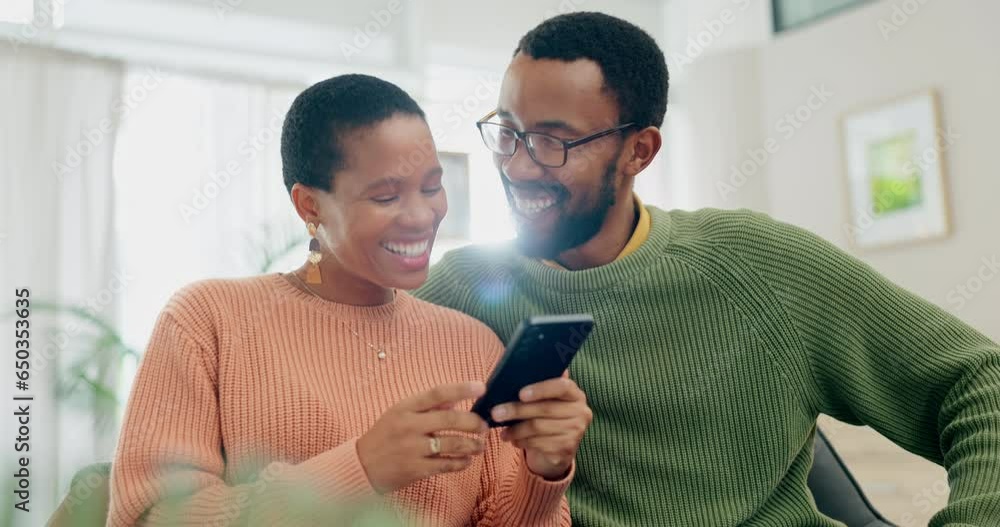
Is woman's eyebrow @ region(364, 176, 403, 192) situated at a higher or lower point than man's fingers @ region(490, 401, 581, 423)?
higher

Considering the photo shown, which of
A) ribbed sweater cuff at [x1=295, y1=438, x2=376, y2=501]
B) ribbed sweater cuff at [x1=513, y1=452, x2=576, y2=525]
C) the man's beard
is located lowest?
ribbed sweater cuff at [x1=513, y1=452, x2=576, y2=525]

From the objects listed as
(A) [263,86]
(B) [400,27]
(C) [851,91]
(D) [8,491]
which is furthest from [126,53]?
(D) [8,491]

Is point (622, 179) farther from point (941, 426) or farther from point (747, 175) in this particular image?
point (747, 175)

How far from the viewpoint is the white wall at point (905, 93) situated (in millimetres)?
4344

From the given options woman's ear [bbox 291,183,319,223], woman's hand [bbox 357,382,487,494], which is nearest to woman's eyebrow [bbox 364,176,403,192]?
woman's ear [bbox 291,183,319,223]

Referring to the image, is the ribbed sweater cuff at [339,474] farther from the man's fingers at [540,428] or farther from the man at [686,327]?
the man at [686,327]

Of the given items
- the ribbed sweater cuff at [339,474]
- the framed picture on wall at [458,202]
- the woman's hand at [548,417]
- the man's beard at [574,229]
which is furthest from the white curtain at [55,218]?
the woman's hand at [548,417]

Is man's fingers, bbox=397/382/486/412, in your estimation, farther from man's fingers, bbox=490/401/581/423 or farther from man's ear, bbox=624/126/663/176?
man's ear, bbox=624/126/663/176

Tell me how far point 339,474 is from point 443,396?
17 cm

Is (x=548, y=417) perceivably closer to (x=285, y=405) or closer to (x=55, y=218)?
(x=285, y=405)

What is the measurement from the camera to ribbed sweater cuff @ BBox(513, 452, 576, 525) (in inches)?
50.3

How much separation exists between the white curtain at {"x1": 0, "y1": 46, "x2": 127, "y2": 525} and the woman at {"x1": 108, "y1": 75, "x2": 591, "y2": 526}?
9.93 feet

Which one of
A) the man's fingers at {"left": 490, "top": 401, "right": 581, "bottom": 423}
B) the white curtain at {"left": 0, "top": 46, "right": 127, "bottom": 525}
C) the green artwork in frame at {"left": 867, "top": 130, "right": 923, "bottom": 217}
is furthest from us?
the green artwork in frame at {"left": 867, "top": 130, "right": 923, "bottom": 217}

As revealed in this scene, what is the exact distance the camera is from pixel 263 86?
16.4 ft
